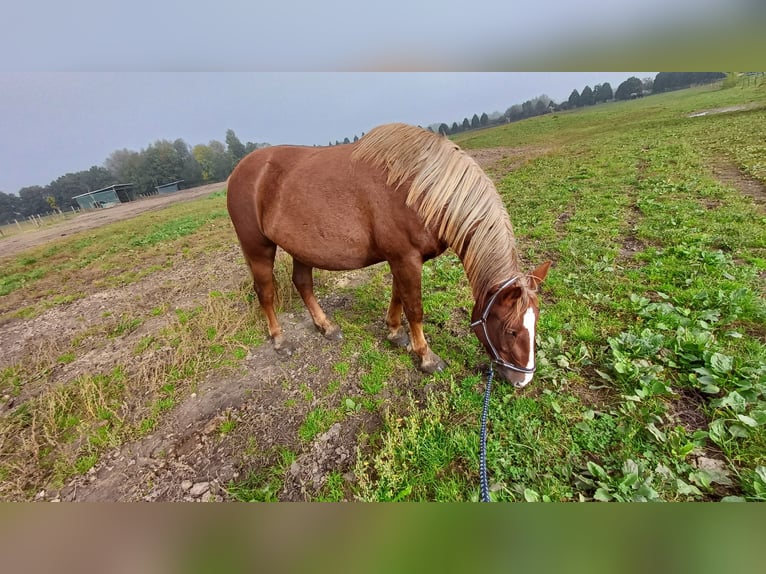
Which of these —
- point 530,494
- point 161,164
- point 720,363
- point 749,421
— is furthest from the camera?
point 161,164

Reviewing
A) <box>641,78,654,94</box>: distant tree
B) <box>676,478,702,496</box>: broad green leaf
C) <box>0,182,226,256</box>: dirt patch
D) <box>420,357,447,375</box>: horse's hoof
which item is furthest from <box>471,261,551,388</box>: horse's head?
<box>0,182,226,256</box>: dirt patch

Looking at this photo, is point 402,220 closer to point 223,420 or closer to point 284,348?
point 284,348

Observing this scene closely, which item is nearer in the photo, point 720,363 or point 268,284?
point 720,363

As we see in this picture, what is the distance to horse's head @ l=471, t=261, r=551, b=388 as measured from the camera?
6.66 ft

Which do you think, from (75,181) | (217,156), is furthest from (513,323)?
(217,156)

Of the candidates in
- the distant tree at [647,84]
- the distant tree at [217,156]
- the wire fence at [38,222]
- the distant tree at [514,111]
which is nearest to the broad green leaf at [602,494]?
the distant tree at [647,84]

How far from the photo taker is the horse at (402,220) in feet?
7.12

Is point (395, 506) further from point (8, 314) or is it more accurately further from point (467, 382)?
point (8, 314)

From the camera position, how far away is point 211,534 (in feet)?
2.25

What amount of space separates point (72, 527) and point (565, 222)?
7274 millimetres

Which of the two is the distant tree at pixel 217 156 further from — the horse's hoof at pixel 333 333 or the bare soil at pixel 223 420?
the horse's hoof at pixel 333 333

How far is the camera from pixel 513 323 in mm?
2055

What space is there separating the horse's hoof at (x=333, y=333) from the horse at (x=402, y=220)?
0.66 m

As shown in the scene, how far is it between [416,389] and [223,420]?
5.82ft
